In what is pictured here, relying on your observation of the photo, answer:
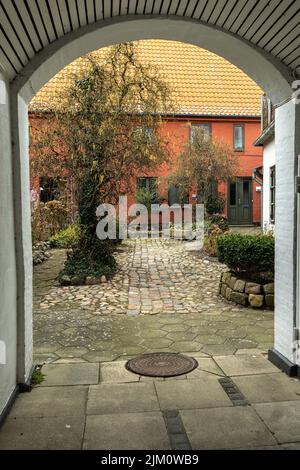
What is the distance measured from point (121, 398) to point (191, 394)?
0.63 m

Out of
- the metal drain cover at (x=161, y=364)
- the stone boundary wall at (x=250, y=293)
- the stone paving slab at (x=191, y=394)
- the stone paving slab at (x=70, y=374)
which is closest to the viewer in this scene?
the stone paving slab at (x=191, y=394)

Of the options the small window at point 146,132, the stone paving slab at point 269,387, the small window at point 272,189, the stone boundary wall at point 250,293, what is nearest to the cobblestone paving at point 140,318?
the stone boundary wall at point 250,293

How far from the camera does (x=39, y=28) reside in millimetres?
3461

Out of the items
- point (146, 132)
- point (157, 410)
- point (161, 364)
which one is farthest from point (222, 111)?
point (157, 410)

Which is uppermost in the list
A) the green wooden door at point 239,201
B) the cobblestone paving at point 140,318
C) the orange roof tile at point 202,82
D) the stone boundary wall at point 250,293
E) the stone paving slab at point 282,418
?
the orange roof tile at point 202,82

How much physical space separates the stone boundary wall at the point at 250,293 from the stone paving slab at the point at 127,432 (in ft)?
13.2

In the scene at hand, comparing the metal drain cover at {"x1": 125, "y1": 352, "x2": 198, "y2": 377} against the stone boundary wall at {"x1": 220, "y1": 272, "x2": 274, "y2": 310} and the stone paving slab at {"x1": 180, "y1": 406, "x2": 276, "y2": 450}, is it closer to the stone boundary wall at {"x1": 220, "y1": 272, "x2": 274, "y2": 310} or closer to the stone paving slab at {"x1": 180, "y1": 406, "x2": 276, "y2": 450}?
the stone paving slab at {"x1": 180, "y1": 406, "x2": 276, "y2": 450}

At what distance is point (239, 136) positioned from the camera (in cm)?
2320

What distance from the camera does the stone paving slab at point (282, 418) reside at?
306 cm

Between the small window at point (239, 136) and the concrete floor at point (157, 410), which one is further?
the small window at point (239, 136)

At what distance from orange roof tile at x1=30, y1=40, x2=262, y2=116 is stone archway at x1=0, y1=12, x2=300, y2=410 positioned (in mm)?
18548

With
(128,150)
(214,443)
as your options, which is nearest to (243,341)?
(214,443)

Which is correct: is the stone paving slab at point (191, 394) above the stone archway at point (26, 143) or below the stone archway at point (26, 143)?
below

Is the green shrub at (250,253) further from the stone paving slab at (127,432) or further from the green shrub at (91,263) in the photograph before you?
the stone paving slab at (127,432)
